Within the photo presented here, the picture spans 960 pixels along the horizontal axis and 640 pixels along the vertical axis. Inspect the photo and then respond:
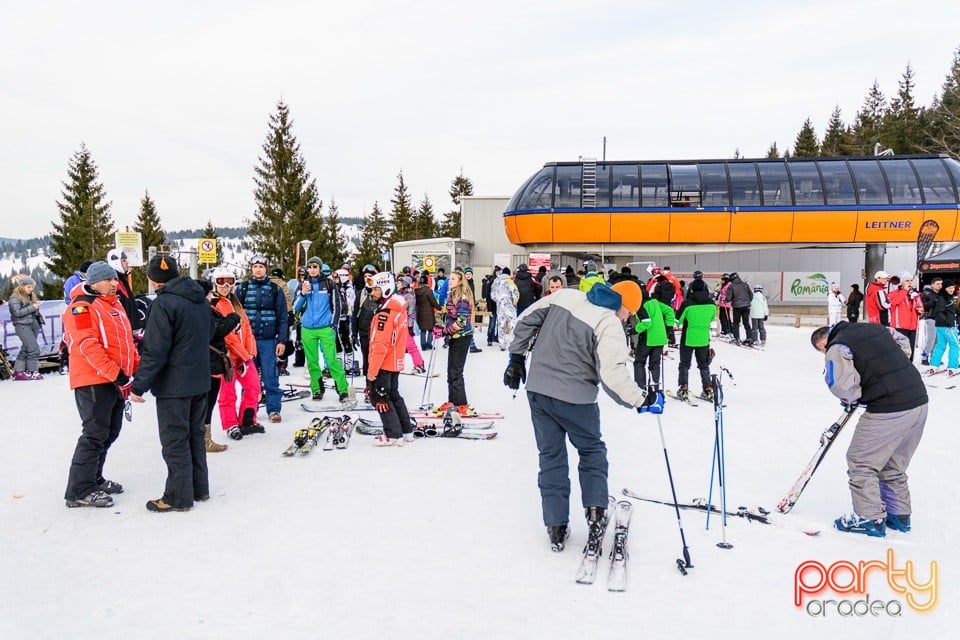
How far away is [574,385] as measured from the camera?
4152 millimetres

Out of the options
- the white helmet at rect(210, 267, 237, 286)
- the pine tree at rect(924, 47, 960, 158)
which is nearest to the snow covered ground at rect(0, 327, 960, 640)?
the white helmet at rect(210, 267, 237, 286)

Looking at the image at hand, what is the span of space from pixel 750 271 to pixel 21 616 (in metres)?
26.2

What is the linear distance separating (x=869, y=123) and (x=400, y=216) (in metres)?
47.1

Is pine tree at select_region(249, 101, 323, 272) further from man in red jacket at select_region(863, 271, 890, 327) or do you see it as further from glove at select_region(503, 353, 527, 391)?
glove at select_region(503, 353, 527, 391)

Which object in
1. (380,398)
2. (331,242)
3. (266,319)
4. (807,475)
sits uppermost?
(331,242)

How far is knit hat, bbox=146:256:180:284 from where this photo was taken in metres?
4.91

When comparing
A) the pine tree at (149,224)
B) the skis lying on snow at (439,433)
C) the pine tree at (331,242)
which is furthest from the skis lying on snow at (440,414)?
the pine tree at (149,224)

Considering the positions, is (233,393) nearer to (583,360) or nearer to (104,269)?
(104,269)

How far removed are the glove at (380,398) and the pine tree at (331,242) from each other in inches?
1402

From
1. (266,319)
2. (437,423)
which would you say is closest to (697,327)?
(437,423)

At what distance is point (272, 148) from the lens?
1702 inches

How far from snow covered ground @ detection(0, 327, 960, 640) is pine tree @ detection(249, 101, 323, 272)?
36551mm

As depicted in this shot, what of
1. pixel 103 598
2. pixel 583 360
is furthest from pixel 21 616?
pixel 583 360

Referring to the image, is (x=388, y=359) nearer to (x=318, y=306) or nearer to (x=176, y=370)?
(x=176, y=370)
